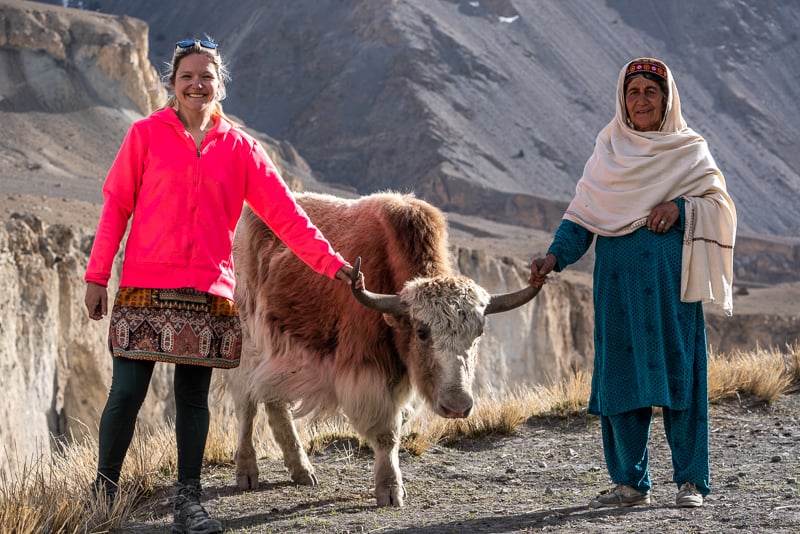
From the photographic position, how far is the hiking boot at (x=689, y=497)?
482 centimetres

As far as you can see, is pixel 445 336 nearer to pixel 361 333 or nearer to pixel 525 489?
pixel 361 333

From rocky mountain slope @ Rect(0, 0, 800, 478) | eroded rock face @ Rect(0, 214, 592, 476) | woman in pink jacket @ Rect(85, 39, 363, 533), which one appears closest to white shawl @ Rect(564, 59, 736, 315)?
woman in pink jacket @ Rect(85, 39, 363, 533)

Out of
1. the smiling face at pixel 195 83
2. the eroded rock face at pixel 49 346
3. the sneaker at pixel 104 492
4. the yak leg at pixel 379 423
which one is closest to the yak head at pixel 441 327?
the yak leg at pixel 379 423

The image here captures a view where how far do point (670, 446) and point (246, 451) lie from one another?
98.4 inches

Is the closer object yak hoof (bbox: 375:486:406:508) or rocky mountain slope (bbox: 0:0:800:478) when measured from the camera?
yak hoof (bbox: 375:486:406:508)

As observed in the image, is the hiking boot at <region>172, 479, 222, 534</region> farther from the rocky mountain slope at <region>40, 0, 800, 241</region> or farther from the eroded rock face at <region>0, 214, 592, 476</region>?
the rocky mountain slope at <region>40, 0, 800, 241</region>

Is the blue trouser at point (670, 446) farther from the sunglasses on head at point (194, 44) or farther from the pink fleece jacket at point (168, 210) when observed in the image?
the sunglasses on head at point (194, 44)

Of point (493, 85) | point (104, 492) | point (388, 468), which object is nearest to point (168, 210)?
point (104, 492)

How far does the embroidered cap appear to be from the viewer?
16.7ft

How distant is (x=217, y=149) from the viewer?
4695mm

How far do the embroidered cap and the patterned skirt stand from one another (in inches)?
90.2

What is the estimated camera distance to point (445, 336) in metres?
5.27

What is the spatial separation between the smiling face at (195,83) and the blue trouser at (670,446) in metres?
2.39

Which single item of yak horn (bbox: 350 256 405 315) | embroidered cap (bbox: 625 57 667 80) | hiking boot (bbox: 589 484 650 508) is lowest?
hiking boot (bbox: 589 484 650 508)
